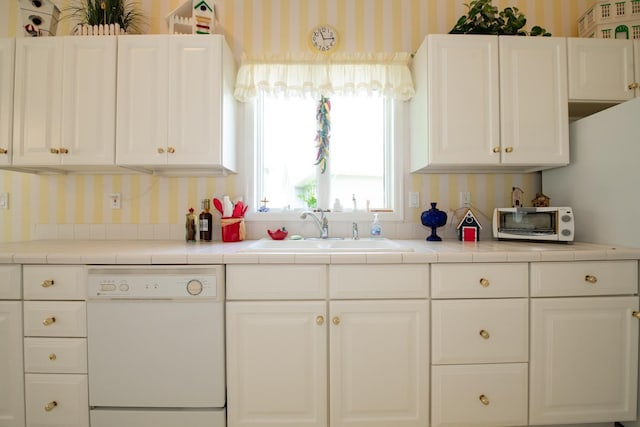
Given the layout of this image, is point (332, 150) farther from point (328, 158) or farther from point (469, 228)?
point (469, 228)

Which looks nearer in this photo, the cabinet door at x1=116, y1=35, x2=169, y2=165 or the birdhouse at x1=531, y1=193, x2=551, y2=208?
the cabinet door at x1=116, y1=35, x2=169, y2=165

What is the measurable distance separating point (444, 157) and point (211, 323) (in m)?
1.57

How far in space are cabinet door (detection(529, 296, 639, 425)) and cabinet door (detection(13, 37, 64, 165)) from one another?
9.15 feet

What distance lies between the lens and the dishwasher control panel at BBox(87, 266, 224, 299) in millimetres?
1374

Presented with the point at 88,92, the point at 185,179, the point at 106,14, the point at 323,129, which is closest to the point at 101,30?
the point at 106,14

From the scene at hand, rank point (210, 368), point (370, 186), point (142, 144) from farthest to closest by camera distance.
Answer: point (370, 186), point (142, 144), point (210, 368)

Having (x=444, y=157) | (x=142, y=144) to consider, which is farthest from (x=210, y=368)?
(x=444, y=157)

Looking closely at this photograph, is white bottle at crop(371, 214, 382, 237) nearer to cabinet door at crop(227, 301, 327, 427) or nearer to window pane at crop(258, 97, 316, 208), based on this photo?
window pane at crop(258, 97, 316, 208)

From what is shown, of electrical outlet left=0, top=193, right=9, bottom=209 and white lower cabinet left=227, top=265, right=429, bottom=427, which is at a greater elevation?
electrical outlet left=0, top=193, right=9, bottom=209

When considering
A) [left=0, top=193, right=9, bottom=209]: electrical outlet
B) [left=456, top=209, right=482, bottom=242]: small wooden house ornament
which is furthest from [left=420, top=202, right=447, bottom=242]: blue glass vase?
[left=0, top=193, right=9, bottom=209]: electrical outlet

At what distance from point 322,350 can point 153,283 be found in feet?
2.80

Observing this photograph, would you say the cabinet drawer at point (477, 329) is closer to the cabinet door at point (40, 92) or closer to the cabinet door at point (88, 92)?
the cabinet door at point (88, 92)

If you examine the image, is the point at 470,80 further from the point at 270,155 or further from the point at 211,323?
the point at 211,323

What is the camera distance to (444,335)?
1419mm
